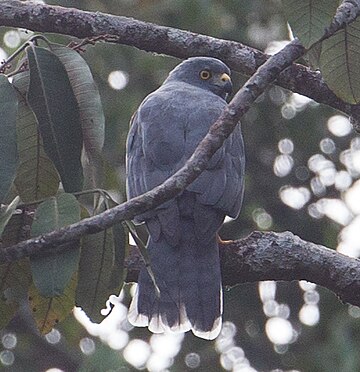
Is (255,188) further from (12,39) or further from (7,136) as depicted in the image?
(7,136)

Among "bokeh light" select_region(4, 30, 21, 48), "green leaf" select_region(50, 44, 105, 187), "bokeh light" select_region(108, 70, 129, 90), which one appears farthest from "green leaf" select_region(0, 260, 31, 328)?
"bokeh light" select_region(108, 70, 129, 90)

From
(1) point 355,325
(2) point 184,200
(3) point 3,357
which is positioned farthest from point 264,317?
(2) point 184,200

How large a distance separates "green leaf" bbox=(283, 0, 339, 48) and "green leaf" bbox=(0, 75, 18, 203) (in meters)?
0.90

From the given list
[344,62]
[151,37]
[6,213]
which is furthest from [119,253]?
[151,37]

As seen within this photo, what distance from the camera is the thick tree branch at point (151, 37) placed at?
4355 millimetres

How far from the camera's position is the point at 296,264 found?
164 inches

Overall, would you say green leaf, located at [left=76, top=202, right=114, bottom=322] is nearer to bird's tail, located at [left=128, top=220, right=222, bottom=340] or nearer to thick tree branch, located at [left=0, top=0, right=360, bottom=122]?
bird's tail, located at [left=128, top=220, right=222, bottom=340]

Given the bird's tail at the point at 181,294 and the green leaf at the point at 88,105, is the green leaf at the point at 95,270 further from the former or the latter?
the bird's tail at the point at 181,294

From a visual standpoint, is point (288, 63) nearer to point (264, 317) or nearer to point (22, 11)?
point (22, 11)

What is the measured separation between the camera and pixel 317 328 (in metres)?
8.64

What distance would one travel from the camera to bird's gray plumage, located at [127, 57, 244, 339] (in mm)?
4281

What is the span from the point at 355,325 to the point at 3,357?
3080 mm

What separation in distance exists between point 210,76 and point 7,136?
110 inches

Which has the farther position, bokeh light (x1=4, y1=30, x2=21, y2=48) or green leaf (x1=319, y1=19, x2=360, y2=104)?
bokeh light (x1=4, y1=30, x2=21, y2=48)
